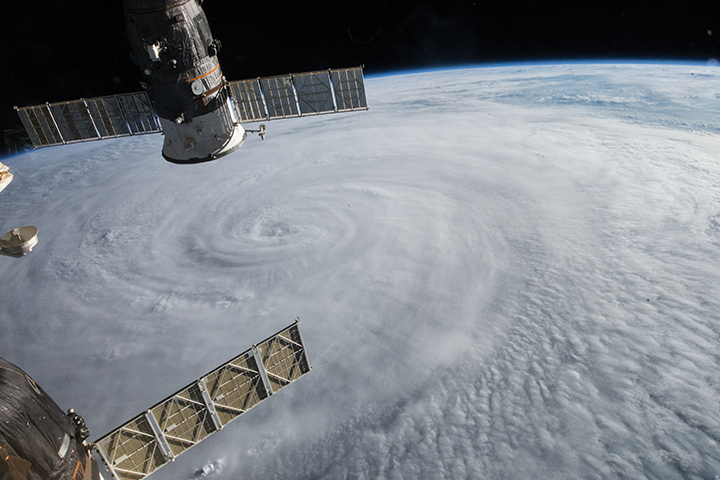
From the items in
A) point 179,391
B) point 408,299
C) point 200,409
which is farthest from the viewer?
point 408,299

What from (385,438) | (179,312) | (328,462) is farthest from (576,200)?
(179,312)

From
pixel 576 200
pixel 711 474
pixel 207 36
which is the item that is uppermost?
pixel 207 36

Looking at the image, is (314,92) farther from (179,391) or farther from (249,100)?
(179,391)

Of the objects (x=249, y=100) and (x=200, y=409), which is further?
(x=249, y=100)

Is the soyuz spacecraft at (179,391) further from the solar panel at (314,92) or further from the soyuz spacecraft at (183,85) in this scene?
the solar panel at (314,92)

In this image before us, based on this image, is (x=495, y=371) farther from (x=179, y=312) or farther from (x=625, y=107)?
(x=625, y=107)

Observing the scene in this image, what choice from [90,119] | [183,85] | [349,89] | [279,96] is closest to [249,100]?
[279,96]

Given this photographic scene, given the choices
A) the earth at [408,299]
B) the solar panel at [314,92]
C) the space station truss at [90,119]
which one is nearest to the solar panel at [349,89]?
the solar panel at [314,92]
